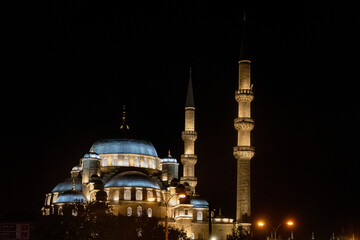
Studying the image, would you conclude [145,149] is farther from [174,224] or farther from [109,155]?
[174,224]

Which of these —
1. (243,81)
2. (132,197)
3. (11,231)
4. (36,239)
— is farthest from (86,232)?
(243,81)

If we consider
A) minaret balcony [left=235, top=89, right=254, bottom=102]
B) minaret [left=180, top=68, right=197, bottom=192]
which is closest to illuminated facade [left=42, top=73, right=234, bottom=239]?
minaret [left=180, top=68, right=197, bottom=192]

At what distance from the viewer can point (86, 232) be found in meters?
36.4

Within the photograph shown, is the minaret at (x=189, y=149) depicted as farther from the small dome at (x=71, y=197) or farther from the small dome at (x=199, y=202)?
the small dome at (x=71, y=197)

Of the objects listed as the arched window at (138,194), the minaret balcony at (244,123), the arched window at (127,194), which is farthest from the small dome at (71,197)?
the minaret balcony at (244,123)

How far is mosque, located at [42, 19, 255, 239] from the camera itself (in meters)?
55.6

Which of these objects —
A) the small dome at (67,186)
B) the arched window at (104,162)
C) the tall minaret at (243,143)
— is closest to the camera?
the tall minaret at (243,143)

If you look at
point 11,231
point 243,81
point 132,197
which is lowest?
point 11,231

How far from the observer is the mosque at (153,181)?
55625mm

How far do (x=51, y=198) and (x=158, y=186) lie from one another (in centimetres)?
1158

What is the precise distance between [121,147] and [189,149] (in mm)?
6577

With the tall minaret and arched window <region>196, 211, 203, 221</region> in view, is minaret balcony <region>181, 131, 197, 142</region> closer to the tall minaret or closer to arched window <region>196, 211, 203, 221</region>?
arched window <region>196, 211, 203, 221</region>

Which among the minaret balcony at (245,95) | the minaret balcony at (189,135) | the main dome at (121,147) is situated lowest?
the main dome at (121,147)

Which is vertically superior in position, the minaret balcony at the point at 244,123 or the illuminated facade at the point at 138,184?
the minaret balcony at the point at 244,123
